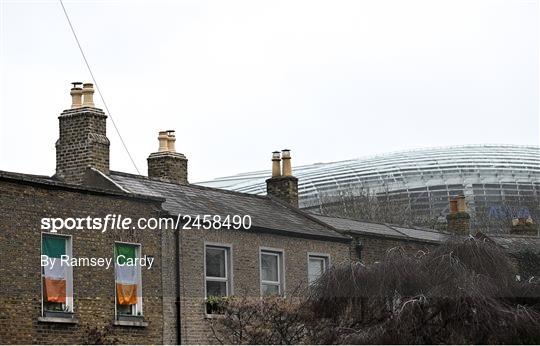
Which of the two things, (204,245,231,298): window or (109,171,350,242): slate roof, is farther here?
(109,171,350,242): slate roof

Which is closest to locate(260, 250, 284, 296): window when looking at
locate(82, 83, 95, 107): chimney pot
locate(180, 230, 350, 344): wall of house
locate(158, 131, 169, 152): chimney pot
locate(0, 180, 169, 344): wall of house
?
locate(180, 230, 350, 344): wall of house

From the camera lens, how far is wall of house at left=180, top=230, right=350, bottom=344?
34062mm

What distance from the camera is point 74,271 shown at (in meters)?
31.0

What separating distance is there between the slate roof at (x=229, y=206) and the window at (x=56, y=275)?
3.94 metres

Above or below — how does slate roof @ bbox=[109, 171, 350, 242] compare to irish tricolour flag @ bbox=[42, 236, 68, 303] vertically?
above

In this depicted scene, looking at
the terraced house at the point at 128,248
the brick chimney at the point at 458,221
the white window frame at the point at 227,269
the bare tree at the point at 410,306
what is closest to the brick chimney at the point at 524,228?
the brick chimney at the point at 458,221

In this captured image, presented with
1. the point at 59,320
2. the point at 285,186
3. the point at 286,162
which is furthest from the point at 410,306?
the point at 286,162

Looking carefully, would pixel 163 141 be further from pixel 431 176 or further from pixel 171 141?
pixel 431 176

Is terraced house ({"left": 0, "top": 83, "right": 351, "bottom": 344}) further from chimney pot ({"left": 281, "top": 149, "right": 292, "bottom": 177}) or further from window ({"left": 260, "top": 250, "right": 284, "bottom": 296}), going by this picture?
chimney pot ({"left": 281, "top": 149, "right": 292, "bottom": 177})

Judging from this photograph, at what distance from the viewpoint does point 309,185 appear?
416 feet

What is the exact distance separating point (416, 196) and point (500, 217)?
1004 inches

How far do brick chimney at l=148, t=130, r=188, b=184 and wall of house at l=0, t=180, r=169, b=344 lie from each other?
24.3 ft

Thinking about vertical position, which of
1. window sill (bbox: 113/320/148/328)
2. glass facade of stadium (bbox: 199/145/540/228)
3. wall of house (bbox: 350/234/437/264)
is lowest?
window sill (bbox: 113/320/148/328)

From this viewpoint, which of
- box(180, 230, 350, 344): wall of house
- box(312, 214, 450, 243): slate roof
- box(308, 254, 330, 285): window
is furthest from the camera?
box(312, 214, 450, 243): slate roof
